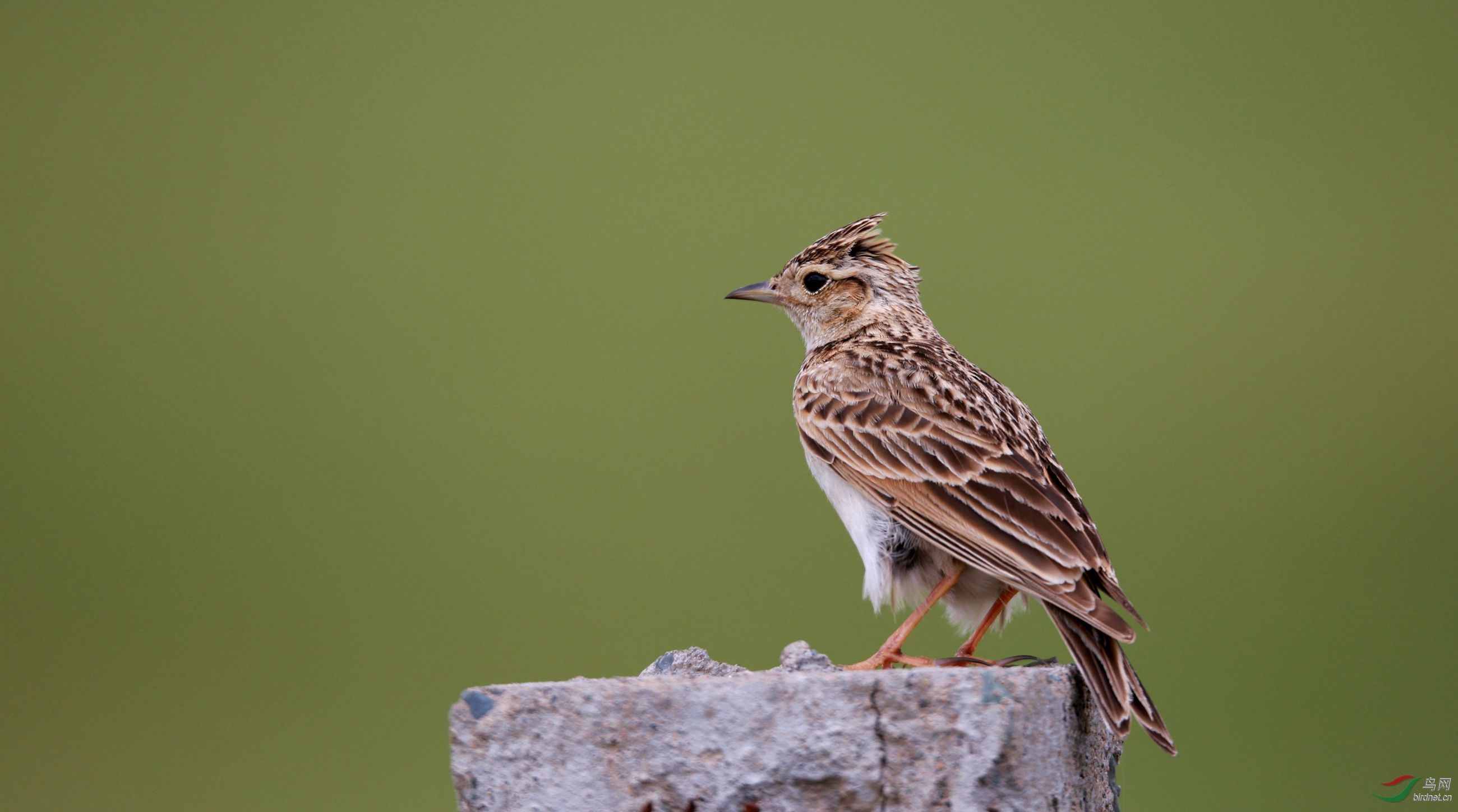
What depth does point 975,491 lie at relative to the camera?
4602 mm

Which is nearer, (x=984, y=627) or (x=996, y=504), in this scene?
(x=996, y=504)

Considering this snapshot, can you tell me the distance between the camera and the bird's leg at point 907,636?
15.1 ft

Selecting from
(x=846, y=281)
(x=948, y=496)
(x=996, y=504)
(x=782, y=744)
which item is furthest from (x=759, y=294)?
(x=782, y=744)

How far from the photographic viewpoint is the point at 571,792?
337 centimetres

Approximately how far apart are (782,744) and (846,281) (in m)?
3.54

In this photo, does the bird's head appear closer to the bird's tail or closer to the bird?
the bird

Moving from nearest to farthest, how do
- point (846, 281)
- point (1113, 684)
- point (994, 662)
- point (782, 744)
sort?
point (782, 744) → point (1113, 684) → point (994, 662) → point (846, 281)

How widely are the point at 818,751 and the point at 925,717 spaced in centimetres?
29

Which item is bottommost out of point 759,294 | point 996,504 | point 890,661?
point 890,661

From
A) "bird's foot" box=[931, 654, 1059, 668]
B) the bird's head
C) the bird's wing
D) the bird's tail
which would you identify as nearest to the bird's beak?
the bird's head

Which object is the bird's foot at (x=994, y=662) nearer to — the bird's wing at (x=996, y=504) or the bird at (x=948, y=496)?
the bird at (x=948, y=496)

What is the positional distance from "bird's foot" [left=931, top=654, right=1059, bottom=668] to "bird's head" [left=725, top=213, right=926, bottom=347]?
2264 millimetres

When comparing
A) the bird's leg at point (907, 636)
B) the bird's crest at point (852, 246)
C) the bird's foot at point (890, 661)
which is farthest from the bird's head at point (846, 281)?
the bird's foot at point (890, 661)

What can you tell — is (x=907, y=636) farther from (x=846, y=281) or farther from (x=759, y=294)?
(x=759, y=294)
